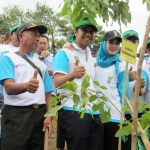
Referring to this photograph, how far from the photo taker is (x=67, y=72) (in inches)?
97.9

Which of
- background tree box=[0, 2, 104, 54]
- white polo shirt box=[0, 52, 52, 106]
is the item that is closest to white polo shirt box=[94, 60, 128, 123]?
white polo shirt box=[0, 52, 52, 106]

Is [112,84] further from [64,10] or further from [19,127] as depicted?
[64,10]

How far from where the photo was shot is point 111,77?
9.00ft

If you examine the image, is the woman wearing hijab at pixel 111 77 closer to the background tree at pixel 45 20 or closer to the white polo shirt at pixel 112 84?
the white polo shirt at pixel 112 84

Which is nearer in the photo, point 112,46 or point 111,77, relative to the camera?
point 111,77

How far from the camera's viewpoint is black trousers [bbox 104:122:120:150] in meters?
2.70

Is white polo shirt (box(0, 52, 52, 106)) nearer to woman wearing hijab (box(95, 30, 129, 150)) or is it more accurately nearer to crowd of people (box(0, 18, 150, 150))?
crowd of people (box(0, 18, 150, 150))

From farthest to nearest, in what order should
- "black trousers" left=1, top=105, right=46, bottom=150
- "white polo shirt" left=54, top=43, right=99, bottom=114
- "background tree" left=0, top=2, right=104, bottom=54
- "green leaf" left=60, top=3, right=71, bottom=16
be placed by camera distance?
1. "background tree" left=0, top=2, right=104, bottom=54
2. "white polo shirt" left=54, top=43, right=99, bottom=114
3. "black trousers" left=1, top=105, right=46, bottom=150
4. "green leaf" left=60, top=3, right=71, bottom=16

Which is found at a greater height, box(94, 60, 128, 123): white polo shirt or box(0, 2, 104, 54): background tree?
box(0, 2, 104, 54): background tree

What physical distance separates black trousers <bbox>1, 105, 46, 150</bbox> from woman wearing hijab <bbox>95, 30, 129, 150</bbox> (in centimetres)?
69

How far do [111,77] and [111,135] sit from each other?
0.54 m

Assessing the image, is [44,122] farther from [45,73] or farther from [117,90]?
[117,90]

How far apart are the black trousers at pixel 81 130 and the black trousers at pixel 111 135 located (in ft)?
0.57

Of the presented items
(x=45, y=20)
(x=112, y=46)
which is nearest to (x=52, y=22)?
(x=45, y=20)
